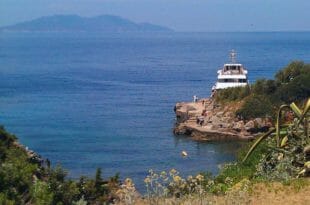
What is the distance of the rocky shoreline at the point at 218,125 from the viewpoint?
1772 inches

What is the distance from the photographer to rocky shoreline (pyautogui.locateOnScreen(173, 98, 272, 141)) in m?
45.0

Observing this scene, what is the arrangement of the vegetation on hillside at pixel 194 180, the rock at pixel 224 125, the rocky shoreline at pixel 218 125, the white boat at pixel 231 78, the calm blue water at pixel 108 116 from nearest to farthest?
the vegetation on hillside at pixel 194 180 < the calm blue water at pixel 108 116 < the rocky shoreline at pixel 218 125 < the rock at pixel 224 125 < the white boat at pixel 231 78

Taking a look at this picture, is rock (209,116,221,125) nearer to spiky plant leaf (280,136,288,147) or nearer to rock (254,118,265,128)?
rock (254,118,265,128)

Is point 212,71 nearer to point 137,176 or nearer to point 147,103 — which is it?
point 147,103

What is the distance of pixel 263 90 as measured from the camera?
50719 mm

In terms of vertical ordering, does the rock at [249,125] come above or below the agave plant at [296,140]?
below

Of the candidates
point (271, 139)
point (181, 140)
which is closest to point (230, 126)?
point (181, 140)

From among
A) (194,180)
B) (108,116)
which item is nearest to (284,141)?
(194,180)

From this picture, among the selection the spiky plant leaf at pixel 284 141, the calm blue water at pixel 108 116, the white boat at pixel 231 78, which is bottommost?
the calm blue water at pixel 108 116

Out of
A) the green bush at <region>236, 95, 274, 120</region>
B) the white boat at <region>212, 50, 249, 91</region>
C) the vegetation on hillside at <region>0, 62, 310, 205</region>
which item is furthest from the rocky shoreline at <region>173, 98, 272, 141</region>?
the vegetation on hillside at <region>0, 62, 310, 205</region>

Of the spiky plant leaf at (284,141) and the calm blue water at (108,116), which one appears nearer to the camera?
the spiky plant leaf at (284,141)

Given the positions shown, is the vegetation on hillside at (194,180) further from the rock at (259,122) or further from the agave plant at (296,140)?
the rock at (259,122)

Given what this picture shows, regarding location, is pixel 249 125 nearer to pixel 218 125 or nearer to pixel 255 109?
pixel 255 109

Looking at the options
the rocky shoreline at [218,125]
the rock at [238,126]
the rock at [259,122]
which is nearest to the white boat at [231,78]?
the rocky shoreline at [218,125]
